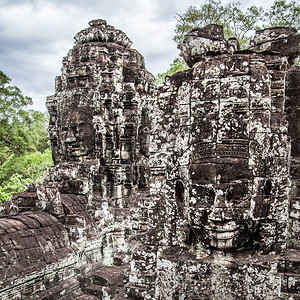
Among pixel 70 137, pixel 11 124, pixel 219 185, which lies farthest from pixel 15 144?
pixel 219 185

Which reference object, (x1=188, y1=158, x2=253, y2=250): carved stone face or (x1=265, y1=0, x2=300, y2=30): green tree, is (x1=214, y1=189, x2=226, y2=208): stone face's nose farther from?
(x1=265, y1=0, x2=300, y2=30): green tree

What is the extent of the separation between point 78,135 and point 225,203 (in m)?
7.80

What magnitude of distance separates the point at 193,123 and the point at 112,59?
8.13m

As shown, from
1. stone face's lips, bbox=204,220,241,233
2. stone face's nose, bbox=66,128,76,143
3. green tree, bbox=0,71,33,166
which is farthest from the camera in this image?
green tree, bbox=0,71,33,166

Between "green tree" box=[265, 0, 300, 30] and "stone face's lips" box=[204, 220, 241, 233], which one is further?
"green tree" box=[265, 0, 300, 30]

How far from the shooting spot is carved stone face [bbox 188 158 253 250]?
2.66 meters

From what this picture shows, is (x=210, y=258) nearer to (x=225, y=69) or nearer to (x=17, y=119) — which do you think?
(x=225, y=69)

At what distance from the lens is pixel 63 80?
10.4 metres

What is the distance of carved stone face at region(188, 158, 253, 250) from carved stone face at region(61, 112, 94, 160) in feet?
24.6

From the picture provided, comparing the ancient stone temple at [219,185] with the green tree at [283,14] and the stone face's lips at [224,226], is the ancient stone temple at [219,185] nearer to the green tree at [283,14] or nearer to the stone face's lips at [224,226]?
the stone face's lips at [224,226]

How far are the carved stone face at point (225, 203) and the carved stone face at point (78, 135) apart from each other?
750cm

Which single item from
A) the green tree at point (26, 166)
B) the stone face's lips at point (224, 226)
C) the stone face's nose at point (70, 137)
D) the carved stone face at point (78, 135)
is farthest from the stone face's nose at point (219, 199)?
the green tree at point (26, 166)

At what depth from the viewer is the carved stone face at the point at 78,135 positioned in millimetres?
9727

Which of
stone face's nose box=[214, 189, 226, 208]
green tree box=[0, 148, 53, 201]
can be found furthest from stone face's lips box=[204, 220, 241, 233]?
green tree box=[0, 148, 53, 201]
